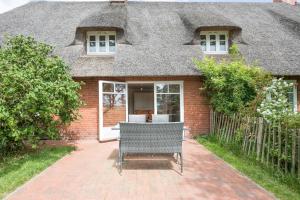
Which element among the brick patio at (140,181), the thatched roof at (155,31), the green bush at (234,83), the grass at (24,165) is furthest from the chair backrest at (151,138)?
the thatched roof at (155,31)

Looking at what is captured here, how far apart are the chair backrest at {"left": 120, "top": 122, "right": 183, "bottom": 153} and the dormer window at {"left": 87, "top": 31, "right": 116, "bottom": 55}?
8.46 m

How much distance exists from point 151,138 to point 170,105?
23.2 ft

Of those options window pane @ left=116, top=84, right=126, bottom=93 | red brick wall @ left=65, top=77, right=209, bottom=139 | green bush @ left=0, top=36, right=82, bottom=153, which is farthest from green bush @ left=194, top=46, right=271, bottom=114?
green bush @ left=0, top=36, right=82, bottom=153

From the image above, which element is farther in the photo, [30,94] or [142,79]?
[142,79]

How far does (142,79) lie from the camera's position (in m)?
14.3

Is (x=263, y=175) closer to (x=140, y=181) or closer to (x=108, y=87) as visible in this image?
(x=140, y=181)

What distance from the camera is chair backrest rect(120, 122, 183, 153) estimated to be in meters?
7.70

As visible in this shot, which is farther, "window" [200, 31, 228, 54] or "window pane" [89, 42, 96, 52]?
"window" [200, 31, 228, 54]

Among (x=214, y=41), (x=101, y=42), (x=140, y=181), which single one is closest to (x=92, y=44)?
(x=101, y=42)

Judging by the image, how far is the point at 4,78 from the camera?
350 inches

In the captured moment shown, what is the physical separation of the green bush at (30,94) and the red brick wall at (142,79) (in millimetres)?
2914

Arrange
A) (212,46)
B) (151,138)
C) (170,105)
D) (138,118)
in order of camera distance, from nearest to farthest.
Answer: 1. (151,138)
2. (138,118)
3. (170,105)
4. (212,46)

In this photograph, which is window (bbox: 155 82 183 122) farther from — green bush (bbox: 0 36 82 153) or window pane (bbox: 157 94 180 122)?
green bush (bbox: 0 36 82 153)

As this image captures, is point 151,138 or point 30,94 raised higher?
point 30,94
